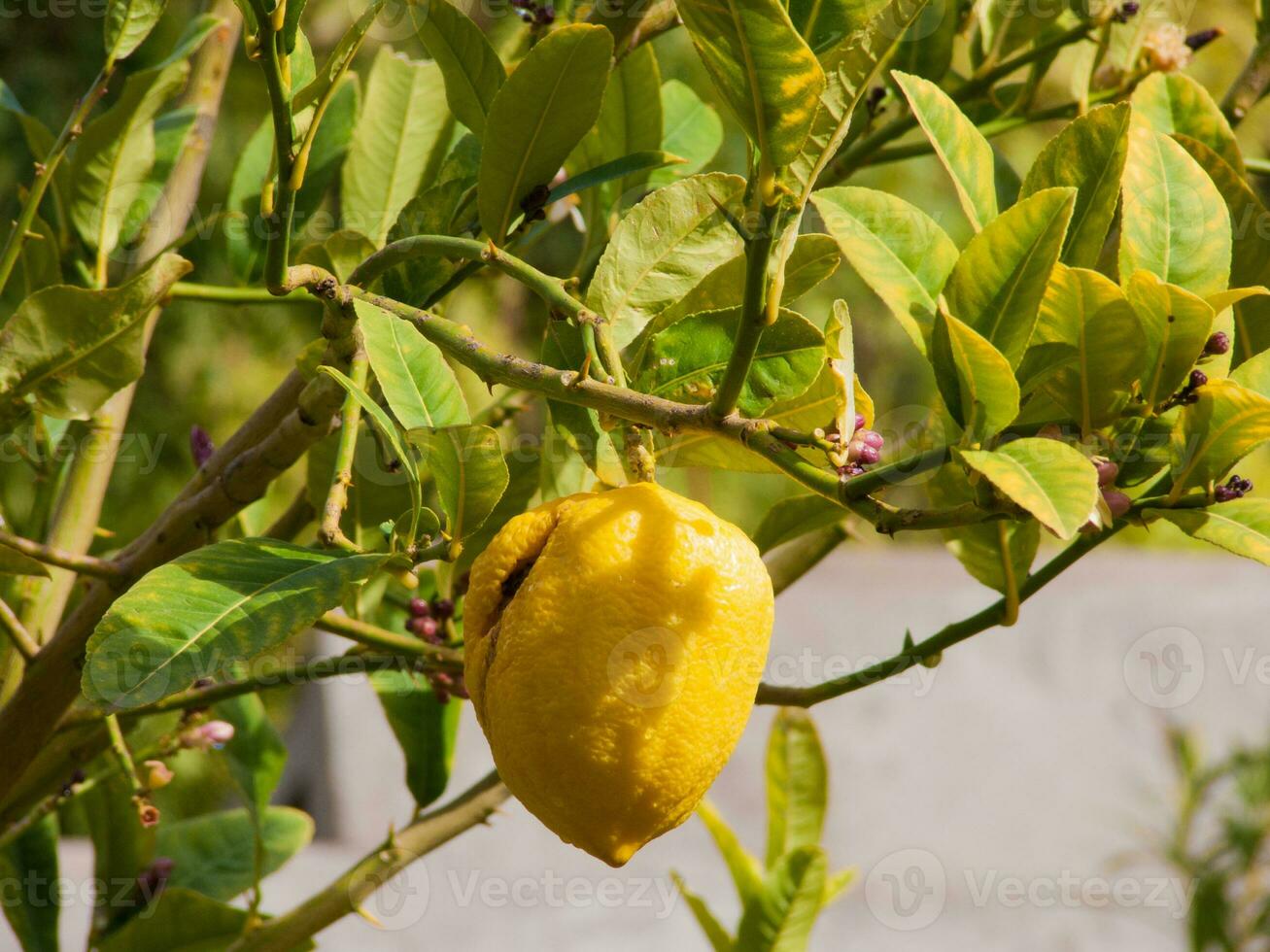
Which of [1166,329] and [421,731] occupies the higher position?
[1166,329]

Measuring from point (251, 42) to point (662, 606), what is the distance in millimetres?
228

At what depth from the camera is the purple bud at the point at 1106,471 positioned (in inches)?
15.4

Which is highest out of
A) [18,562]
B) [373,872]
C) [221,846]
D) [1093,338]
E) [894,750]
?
[1093,338]

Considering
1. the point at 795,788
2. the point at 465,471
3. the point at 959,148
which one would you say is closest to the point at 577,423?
the point at 465,471

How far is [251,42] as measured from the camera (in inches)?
16.5

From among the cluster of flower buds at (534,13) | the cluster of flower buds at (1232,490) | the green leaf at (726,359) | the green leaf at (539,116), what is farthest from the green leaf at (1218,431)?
the cluster of flower buds at (534,13)

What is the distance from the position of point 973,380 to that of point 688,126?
0.37 m

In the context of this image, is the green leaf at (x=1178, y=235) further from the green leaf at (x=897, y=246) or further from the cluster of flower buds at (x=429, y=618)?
the cluster of flower buds at (x=429, y=618)

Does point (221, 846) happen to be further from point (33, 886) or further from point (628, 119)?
point (628, 119)

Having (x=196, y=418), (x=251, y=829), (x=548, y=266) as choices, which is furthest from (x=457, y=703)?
(x=548, y=266)

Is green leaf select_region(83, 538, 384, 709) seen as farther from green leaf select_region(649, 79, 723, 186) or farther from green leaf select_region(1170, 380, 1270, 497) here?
green leaf select_region(649, 79, 723, 186)

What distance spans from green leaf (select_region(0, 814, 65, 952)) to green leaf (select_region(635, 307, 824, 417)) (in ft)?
1.63

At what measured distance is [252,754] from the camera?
721mm

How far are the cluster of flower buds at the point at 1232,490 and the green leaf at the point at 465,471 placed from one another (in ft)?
0.71
